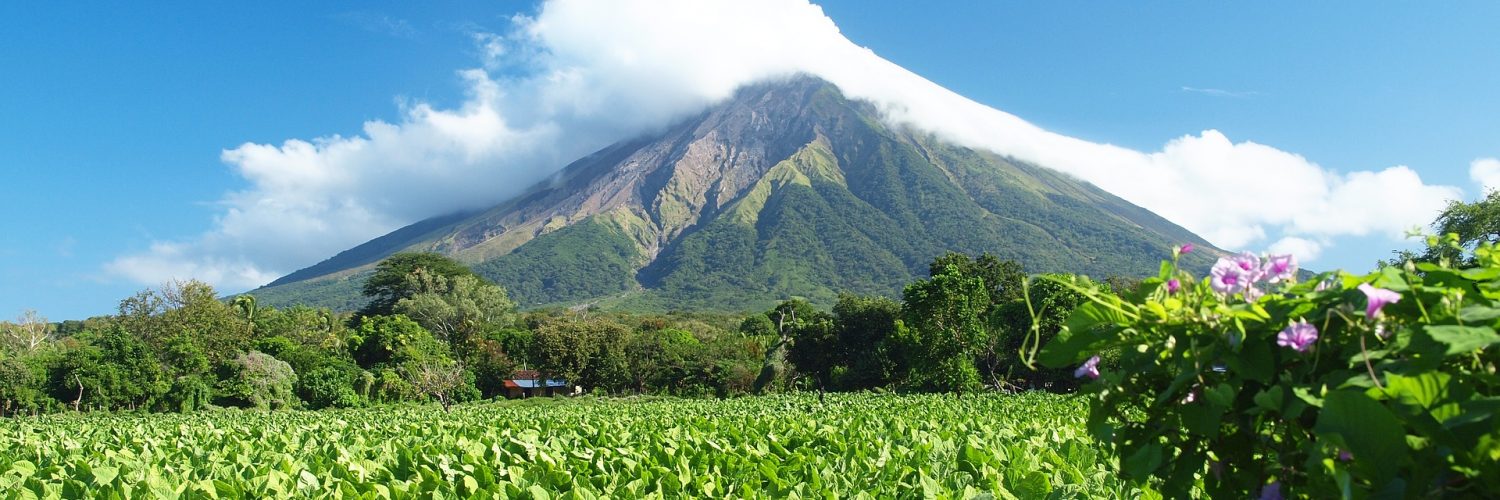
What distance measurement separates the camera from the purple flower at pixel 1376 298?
5.24ft

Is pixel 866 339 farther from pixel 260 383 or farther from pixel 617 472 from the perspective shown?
pixel 617 472

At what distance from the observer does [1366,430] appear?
1.53 m

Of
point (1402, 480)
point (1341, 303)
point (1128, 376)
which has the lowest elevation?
point (1402, 480)

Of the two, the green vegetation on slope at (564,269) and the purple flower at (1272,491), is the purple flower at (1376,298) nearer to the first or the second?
the purple flower at (1272,491)

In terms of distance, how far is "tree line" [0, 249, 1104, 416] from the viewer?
119 feet

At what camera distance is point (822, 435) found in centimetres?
823

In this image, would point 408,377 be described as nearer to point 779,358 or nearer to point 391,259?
point 779,358

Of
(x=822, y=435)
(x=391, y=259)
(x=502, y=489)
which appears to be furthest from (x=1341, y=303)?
(x=391, y=259)

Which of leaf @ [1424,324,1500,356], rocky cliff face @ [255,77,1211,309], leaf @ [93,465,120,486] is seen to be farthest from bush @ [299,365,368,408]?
rocky cliff face @ [255,77,1211,309]

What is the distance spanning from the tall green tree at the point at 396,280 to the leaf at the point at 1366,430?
7435 centimetres

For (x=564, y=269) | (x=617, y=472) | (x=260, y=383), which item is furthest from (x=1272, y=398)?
(x=564, y=269)

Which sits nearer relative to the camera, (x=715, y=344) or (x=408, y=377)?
(x=408, y=377)

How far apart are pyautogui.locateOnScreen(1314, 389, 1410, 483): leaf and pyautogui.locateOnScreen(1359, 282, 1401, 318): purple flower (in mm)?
184

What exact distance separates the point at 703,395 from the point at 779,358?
5182mm
